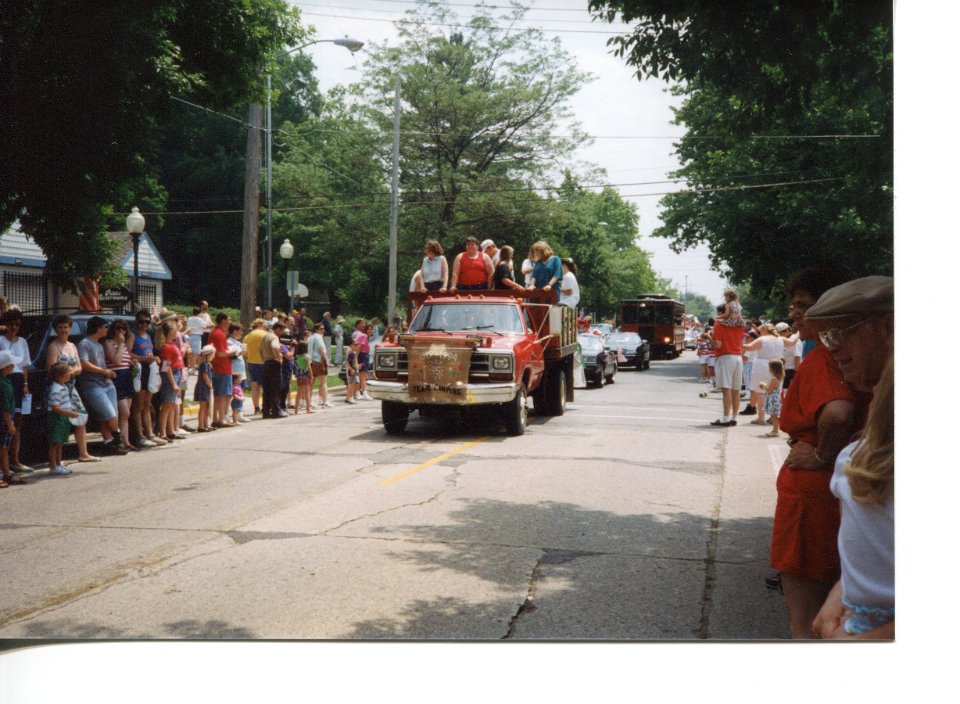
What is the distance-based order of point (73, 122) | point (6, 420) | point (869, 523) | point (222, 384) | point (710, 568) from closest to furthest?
point (869, 523)
point (710, 568)
point (73, 122)
point (6, 420)
point (222, 384)

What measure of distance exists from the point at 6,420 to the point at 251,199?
2346 millimetres

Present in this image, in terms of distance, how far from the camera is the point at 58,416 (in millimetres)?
6691

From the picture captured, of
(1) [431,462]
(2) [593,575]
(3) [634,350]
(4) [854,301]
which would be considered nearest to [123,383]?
(1) [431,462]

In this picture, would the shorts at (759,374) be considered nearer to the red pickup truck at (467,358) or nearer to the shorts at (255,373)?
the red pickup truck at (467,358)

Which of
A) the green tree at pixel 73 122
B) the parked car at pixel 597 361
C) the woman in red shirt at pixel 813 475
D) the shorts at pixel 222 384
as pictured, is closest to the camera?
the woman in red shirt at pixel 813 475

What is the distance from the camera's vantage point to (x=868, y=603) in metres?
2.31

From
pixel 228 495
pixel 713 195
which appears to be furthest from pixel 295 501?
pixel 713 195

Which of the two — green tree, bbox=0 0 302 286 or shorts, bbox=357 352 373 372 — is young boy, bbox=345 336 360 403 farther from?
green tree, bbox=0 0 302 286

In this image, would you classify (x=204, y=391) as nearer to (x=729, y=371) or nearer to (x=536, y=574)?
(x=729, y=371)

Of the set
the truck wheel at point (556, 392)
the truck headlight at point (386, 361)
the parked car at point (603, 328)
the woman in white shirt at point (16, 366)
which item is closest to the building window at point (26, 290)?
the woman in white shirt at point (16, 366)

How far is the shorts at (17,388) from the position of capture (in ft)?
19.4

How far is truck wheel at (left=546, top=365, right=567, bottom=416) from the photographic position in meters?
11.7

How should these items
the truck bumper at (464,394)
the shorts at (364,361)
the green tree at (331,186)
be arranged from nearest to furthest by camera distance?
the green tree at (331,186), the truck bumper at (464,394), the shorts at (364,361)

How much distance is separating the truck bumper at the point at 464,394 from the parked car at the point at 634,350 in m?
5.49
